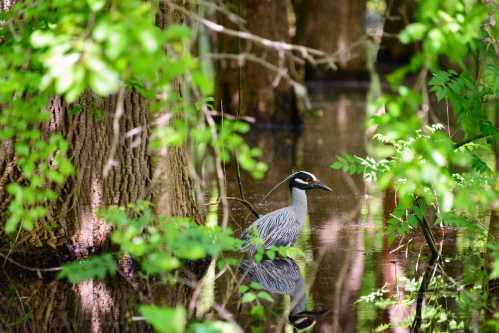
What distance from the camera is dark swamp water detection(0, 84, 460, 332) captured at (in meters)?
7.21

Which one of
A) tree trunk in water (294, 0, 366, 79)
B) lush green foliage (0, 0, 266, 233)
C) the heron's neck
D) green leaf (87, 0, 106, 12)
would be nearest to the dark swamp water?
the heron's neck

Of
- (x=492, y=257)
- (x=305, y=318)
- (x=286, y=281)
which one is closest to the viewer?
(x=305, y=318)

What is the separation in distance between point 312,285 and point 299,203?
149 cm

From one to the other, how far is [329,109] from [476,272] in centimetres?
1421

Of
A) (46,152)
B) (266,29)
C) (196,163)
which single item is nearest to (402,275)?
(46,152)

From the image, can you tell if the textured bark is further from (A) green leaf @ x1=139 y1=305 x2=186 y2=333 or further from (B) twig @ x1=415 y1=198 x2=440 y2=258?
(A) green leaf @ x1=139 y1=305 x2=186 y2=333

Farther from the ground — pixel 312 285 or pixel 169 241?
pixel 169 241

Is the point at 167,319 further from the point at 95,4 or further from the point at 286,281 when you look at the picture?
the point at 286,281

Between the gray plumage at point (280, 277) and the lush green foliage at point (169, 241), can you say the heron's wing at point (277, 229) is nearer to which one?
the gray plumage at point (280, 277)

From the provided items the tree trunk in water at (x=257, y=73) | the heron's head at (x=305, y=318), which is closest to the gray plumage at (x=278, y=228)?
the heron's head at (x=305, y=318)

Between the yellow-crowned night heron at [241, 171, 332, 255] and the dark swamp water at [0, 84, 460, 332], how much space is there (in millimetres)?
229

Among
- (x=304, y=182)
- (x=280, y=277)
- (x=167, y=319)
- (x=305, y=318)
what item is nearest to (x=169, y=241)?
(x=167, y=319)

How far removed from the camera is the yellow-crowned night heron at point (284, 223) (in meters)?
8.88

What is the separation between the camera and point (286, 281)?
8.18 m
